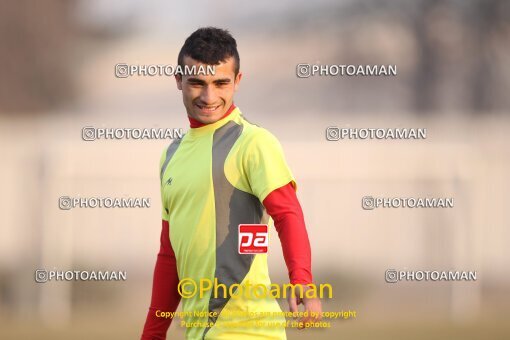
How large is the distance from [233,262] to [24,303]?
155 cm

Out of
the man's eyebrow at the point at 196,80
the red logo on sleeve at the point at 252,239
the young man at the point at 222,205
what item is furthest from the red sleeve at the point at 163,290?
the man's eyebrow at the point at 196,80

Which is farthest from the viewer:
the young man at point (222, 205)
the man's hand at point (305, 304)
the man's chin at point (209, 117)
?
the man's chin at point (209, 117)

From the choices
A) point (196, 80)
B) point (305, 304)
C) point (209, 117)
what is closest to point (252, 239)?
point (305, 304)

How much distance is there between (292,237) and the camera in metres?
2.26

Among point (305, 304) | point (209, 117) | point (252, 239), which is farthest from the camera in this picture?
point (209, 117)

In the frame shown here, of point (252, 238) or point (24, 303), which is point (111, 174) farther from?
point (252, 238)

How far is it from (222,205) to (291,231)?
20 centimetres

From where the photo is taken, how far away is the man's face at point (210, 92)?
2.50m

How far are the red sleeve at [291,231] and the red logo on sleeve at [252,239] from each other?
3.1 inches

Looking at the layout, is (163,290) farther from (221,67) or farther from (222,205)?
(221,67)

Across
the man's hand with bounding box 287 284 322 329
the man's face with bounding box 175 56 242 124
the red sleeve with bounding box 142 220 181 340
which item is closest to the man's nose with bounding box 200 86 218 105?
the man's face with bounding box 175 56 242 124

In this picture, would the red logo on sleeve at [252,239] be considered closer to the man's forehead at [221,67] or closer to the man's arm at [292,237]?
the man's arm at [292,237]

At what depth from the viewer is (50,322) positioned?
12.2ft

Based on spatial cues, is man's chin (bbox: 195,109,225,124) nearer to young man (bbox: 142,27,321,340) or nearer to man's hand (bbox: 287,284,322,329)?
young man (bbox: 142,27,321,340)
